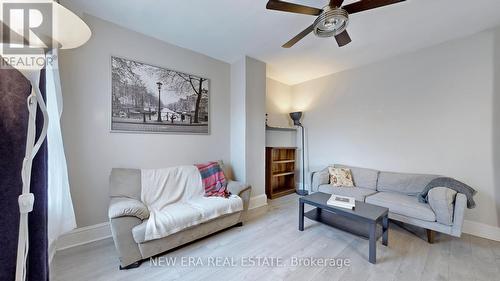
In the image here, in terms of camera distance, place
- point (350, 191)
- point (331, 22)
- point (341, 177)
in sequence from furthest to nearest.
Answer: point (341, 177), point (350, 191), point (331, 22)

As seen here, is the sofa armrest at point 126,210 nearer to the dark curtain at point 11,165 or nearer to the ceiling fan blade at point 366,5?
the dark curtain at point 11,165

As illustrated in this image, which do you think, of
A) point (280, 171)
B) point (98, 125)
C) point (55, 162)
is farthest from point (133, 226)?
point (280, 171)

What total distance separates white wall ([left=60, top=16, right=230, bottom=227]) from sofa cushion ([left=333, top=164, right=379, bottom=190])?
303cm

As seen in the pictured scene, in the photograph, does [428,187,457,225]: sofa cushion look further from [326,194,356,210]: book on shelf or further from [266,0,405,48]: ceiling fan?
[266,0,405,48]: ceiling fan

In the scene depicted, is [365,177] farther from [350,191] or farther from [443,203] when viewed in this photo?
[443,203]

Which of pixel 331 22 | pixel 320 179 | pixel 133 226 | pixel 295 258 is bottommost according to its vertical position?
pixel 295 258

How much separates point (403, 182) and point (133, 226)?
348cm

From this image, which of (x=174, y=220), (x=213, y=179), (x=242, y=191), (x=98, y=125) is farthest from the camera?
(x=213, y=179)

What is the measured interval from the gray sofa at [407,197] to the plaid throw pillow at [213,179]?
1701mm

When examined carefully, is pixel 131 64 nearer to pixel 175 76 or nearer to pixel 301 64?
pixel 175 76

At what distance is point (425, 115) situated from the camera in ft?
8.89

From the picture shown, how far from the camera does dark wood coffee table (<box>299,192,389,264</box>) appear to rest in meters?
1.77

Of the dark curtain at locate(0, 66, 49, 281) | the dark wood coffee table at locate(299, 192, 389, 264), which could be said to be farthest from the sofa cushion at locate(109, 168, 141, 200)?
the dark wood coffee table at locate(299, 192, 389, 264)

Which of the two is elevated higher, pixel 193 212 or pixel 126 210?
pixel 126 210
